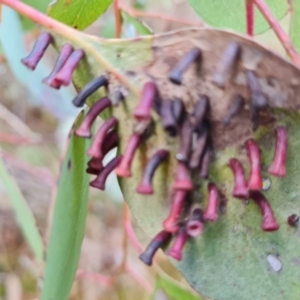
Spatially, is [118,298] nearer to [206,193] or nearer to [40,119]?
[40,119]

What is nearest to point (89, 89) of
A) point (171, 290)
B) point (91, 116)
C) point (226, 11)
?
point (91, 116)

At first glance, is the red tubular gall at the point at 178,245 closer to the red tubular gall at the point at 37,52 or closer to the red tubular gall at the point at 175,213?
the red tubular gall at the point at 175,213

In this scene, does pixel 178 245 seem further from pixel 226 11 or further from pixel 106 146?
pixel 226 11

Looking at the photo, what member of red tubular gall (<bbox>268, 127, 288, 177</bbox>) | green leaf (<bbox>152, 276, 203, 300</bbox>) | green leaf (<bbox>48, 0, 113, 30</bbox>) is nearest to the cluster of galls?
red tubular gall (<bbox>268, 127, 288, 177</bbox>)

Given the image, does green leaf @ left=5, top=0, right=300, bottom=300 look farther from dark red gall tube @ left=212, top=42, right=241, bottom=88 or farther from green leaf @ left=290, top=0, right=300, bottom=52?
green leaf @ left=290, top=0, right=300, bottom=52

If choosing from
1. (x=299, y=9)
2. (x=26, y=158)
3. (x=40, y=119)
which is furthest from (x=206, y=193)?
(x=40, y=119)
